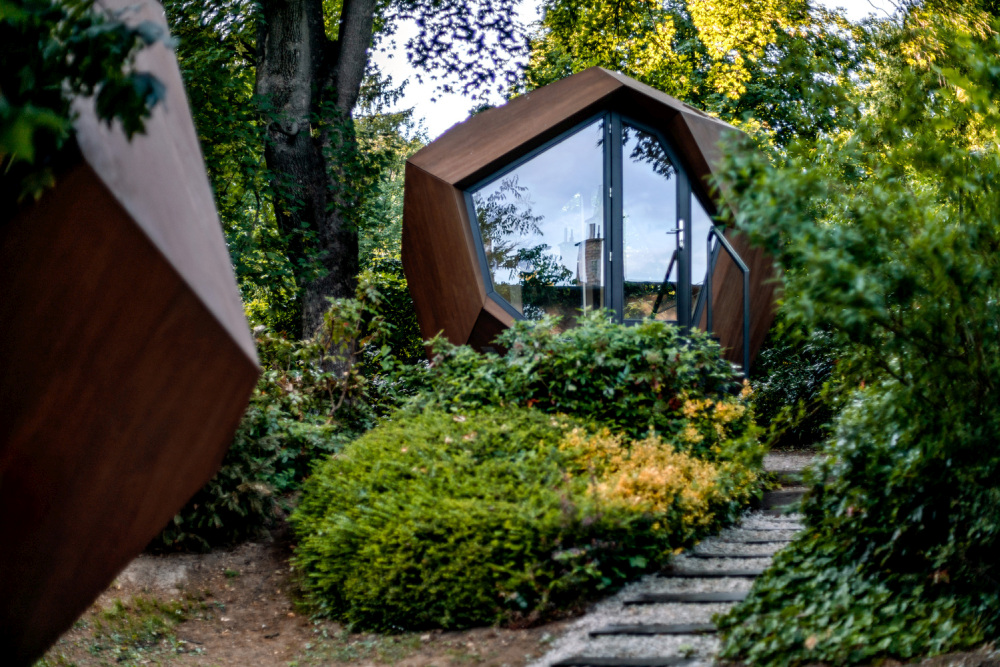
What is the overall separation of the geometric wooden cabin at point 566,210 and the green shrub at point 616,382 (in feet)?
5.71

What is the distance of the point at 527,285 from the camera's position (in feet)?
32.2

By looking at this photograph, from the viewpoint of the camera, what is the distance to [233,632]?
5.76 meters

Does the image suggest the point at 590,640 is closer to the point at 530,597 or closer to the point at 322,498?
the point at 530,597

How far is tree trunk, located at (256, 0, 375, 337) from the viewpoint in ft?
37.5

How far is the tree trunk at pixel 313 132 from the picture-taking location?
1142 cm

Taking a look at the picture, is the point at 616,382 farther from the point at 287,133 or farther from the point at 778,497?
the point at 287,133

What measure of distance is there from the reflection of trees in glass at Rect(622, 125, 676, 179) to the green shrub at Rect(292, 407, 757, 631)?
14.5 feet

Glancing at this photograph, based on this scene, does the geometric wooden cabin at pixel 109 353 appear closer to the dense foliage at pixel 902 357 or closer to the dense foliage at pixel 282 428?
the dense foliage at pixel 902 357

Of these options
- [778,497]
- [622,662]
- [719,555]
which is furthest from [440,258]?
[622,662]

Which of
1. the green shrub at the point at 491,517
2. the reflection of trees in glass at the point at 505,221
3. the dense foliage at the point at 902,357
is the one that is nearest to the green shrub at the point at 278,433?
the green shrub at the point at 491,517

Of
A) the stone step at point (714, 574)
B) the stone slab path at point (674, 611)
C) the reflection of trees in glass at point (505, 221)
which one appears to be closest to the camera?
the stone slab path at point (674, 611)

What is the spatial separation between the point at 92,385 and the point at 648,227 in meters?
8.34

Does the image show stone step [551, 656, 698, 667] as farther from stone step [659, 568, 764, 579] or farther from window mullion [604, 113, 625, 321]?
window mullion [604, 113, 625, 321]

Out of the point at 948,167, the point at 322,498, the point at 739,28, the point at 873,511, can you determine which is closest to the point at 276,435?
the point at 322,498
